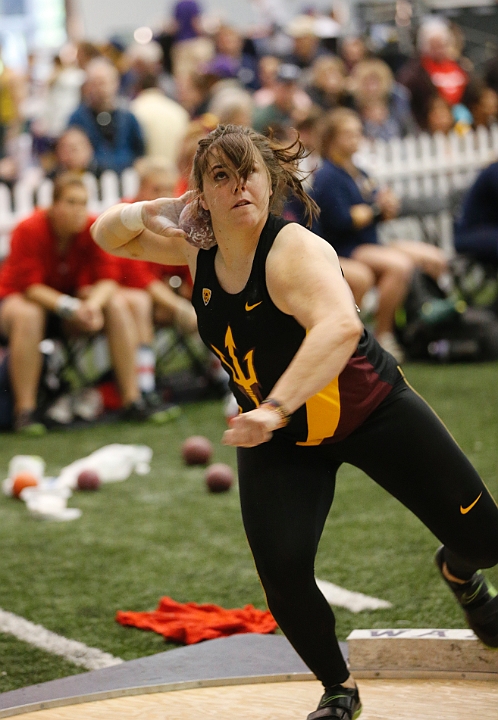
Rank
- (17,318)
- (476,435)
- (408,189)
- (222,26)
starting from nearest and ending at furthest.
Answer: (476,435) → (17,318) → (408,189) → (222,26)

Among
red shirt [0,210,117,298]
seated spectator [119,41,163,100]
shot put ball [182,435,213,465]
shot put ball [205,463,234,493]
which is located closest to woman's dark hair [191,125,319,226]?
shot put ball [205,463,234,493]

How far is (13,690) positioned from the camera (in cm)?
334

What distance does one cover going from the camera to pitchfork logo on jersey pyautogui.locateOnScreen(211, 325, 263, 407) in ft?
9.07

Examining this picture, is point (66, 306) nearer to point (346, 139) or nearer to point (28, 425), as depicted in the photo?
point (28, 425)

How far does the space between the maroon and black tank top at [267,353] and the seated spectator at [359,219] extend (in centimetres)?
505

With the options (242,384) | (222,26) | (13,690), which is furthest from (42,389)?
(222,26)

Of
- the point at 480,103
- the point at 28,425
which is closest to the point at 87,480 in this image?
the point at 28,425

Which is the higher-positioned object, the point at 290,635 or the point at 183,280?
the point at 290,635

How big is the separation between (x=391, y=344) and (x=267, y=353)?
6.20 metres

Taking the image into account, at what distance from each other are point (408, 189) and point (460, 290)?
2134 millimetres

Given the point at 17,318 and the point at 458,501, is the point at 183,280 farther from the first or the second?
the point at 458,501

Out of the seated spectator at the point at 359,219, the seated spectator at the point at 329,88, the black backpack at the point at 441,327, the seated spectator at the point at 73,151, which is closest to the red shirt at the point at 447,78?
the seated spectator at the point at 329,88

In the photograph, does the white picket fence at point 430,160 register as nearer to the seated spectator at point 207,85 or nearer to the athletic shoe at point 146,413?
the seated spectator at point 207,85

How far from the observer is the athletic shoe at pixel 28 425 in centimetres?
735
